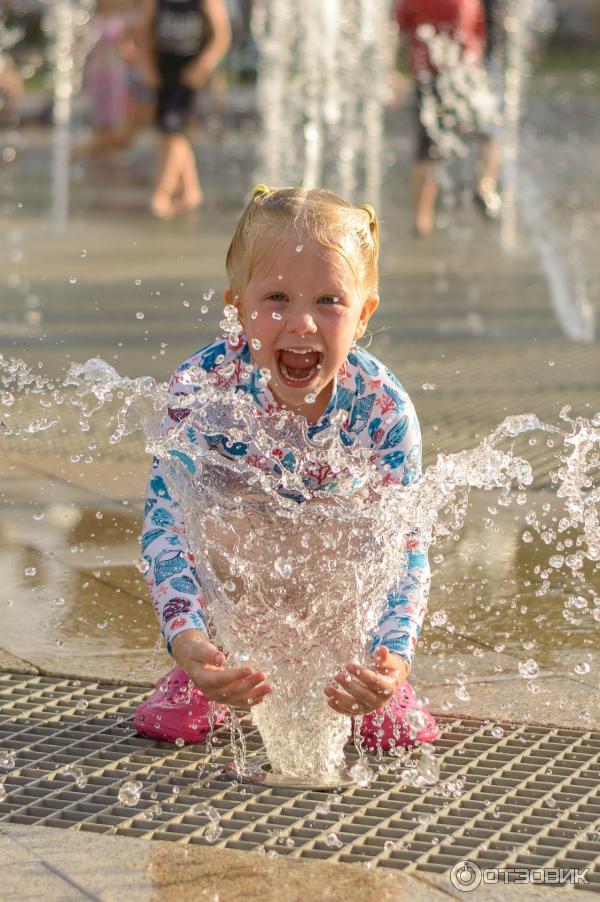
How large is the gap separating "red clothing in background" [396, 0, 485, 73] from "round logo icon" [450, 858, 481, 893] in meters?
8.47

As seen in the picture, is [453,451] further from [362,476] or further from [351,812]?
[351,812]

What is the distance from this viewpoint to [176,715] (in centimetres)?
334

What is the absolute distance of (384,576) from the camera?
3281 millimetres

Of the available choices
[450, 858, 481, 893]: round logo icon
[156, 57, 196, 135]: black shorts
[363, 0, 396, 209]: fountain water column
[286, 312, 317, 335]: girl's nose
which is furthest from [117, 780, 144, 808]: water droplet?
[363, 0, 396, 209]: fountain water column

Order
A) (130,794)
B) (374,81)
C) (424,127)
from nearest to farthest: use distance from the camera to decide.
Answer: (130,794), (424,127), (374,81)

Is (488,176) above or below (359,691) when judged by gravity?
below

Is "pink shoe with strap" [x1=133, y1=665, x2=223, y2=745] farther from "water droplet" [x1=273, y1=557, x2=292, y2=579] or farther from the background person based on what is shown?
the background person

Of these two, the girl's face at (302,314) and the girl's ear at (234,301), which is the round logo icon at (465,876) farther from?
the girl's ear at (234,301)

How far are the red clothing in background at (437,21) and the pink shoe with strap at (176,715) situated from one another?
25.8 ft

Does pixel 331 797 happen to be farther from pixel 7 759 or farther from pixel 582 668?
pixel 582 668

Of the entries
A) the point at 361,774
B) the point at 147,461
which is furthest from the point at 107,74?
the point at 361,774

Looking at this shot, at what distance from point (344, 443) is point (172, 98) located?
28.4 feet

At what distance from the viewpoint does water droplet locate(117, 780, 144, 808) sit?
3.02 metres

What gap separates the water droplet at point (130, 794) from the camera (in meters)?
3.02
